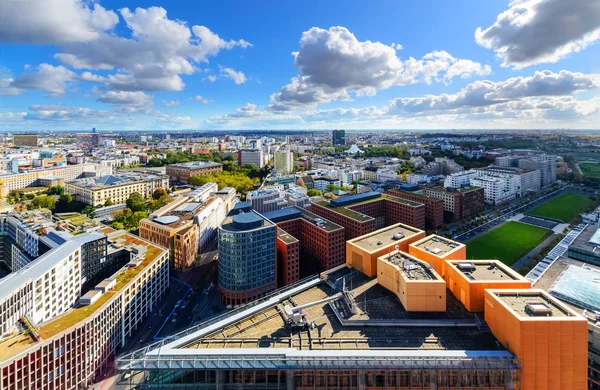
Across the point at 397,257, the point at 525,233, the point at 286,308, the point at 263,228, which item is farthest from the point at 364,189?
the point at 286,308

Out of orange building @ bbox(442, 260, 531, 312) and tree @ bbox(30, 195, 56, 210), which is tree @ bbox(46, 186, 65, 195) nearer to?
tree @ bbox(30, 195, 56, 210)

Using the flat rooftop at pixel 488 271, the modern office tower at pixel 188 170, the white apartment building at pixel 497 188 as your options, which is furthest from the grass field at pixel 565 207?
the modern office tower at pixel 188 170

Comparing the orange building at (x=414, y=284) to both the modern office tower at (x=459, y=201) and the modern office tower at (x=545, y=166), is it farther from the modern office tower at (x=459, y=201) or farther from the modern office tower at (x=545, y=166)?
the modern office tower at (x=545, y=166)

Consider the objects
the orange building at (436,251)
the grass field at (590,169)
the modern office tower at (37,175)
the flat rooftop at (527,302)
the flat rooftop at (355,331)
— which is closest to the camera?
the flat rooftop at (527,302)

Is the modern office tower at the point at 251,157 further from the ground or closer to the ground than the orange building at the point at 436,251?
further from the ground

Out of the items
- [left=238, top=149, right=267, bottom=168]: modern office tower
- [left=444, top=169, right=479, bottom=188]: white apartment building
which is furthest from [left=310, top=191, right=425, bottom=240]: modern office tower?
[left=238, top=149, right=267, bottom=168]: modern office tower

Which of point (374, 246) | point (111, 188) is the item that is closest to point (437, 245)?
point (374, 246)

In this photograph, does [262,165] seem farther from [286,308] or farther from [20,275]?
[286,308]
